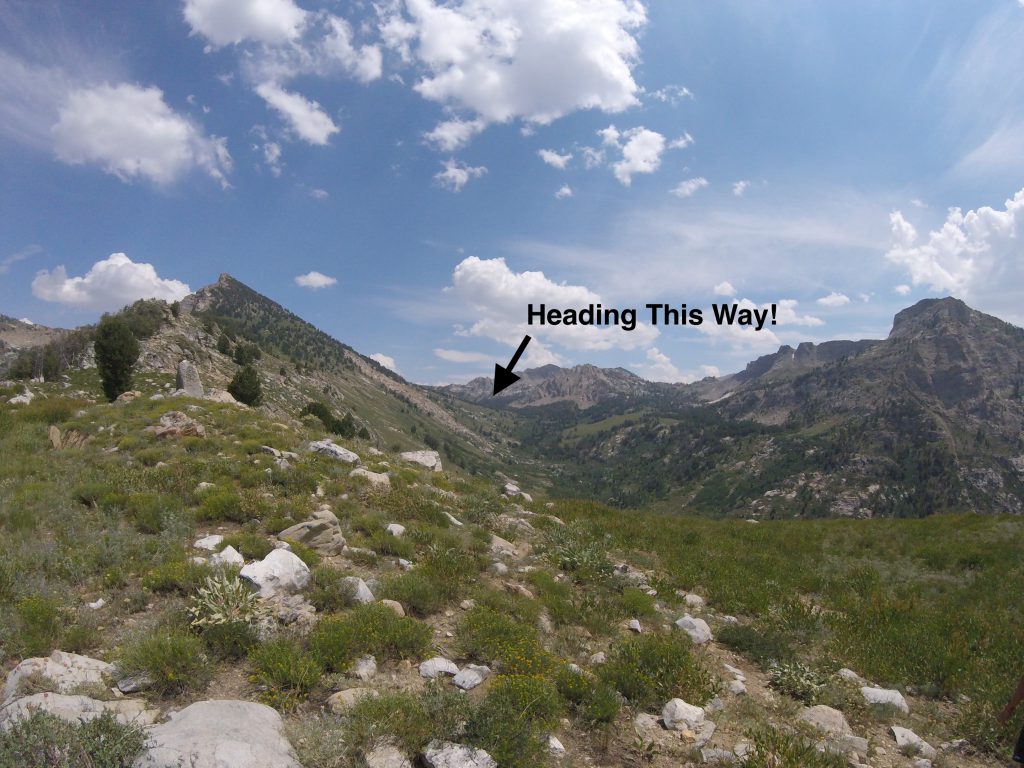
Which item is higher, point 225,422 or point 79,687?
point 225,422

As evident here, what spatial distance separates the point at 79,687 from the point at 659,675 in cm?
756

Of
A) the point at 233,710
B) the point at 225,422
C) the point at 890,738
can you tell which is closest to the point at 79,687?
the point at 233,710

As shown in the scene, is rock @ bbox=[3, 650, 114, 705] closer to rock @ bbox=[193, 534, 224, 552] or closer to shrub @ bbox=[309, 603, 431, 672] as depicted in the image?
shrub @ bbox=[309, 603, 431, 672]

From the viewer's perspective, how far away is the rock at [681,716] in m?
6.87

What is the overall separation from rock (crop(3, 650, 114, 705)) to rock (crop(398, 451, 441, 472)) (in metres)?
18.6

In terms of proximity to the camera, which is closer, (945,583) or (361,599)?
(361,599)

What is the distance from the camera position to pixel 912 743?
698 centimetres

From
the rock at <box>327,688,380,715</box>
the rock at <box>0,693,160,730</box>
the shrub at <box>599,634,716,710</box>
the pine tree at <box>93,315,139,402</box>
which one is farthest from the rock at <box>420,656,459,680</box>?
the pine tree at <box>93,315,139,402</box>

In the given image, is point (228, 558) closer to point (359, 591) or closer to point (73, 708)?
point (359, 591)

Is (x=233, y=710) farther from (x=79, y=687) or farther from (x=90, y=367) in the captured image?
(x=90, y=367)

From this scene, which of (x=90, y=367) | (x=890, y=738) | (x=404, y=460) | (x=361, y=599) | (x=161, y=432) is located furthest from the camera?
(x=90, y=367)

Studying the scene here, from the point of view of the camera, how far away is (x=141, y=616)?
24.9 feet

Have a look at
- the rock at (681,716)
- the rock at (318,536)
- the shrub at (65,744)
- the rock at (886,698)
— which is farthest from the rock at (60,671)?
the rock at (886,698)

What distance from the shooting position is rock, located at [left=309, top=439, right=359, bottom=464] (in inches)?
741
